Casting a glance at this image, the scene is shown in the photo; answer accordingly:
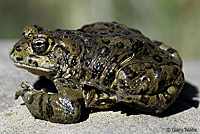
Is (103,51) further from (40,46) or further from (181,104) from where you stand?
(181,104)

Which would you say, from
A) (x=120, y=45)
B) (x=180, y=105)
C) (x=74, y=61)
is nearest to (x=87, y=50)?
(x=74, y=61)

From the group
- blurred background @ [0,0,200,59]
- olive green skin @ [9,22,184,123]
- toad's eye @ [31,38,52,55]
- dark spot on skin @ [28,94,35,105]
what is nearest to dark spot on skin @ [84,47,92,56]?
olive green skin @ [9,22,184,123]

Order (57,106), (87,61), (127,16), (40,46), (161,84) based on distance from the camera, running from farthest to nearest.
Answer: (127,16)
(87,61)
(40,46)
(161,84)
(57,106)

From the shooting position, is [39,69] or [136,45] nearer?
[39,69]

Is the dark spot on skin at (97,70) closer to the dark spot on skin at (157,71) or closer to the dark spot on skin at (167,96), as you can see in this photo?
the dark spot on skin at (157,71)

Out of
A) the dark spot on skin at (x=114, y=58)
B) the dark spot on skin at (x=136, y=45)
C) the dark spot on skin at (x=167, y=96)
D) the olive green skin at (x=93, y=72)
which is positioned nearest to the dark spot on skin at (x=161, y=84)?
the olive green skin at (x=93, y=72)

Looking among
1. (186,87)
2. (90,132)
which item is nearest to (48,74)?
(90,132)

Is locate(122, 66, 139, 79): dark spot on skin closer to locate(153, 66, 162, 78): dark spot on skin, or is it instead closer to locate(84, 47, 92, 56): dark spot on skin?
locate(153, 66, 162, 78): dark spot on skin
